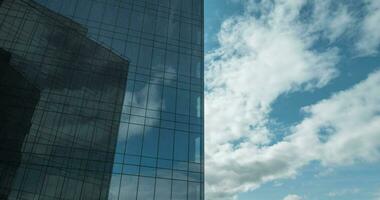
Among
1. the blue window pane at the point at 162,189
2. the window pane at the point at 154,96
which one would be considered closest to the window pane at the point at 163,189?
the blue window pane at the point at 162,189

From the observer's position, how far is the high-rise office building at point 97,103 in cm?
3525

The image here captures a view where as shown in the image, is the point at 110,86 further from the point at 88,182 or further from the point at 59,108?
the point at 88,182

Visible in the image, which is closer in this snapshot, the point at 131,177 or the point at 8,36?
the point at 131,177

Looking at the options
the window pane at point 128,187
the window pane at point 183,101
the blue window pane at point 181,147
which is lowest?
the window pane at point 128,187

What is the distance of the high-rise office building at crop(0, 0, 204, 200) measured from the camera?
3525 centimetres

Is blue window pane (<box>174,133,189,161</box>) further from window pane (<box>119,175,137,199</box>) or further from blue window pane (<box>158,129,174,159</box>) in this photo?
window pane (<box>119,175,137,199</box>)

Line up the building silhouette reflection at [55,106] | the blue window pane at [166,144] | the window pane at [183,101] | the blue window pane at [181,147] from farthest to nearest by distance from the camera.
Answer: the window pane at [183,101] < the blue window pane at [181,147] < the blue window pane at [166,144] < the building silhouette reflection at [55,106]

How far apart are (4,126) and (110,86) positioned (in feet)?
41.4

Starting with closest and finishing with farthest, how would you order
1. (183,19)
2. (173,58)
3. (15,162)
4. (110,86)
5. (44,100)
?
(15,162)
(44,100)
(110,86)
(173,58)
(183,19)

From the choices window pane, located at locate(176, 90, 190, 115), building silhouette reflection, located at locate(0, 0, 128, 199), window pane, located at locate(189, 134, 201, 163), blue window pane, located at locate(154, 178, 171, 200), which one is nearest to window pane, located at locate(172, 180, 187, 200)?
blue window pane, located at locate(154, 178, 171, 200)

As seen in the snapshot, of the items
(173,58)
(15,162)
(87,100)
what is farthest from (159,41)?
(15,162)

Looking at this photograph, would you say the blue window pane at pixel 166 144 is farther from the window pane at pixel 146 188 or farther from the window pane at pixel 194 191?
the window pane at pixel 194 191

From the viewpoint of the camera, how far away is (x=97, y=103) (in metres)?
40.0

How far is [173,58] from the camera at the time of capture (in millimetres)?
45688
